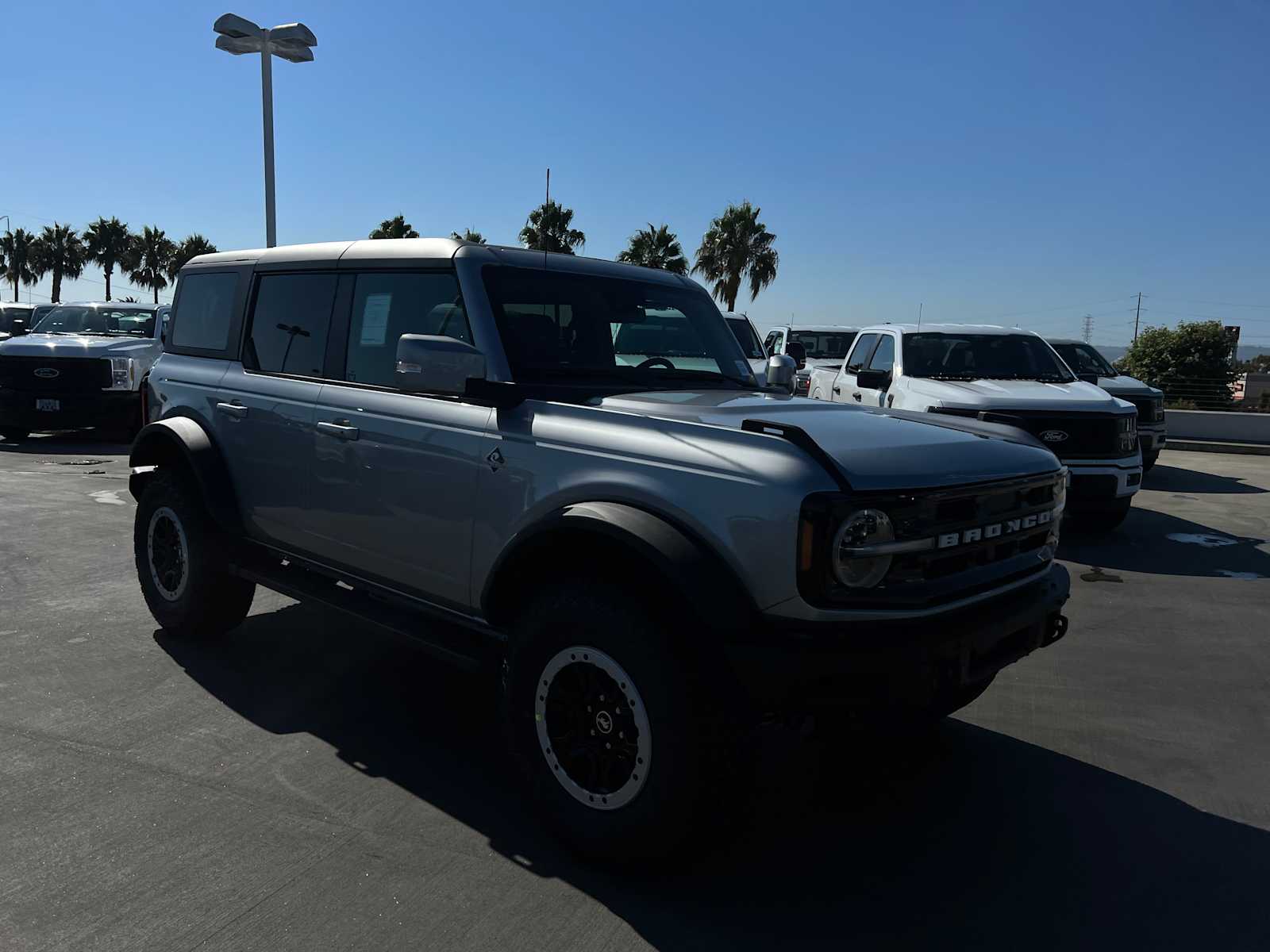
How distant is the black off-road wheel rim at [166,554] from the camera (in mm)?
5016

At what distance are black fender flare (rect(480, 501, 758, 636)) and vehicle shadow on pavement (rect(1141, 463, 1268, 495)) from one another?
36.5ft

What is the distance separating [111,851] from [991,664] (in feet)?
9.05

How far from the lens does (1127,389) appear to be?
11883 millimetres

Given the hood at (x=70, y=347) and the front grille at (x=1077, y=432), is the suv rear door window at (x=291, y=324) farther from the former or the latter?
the hood at (x=70, y=347)

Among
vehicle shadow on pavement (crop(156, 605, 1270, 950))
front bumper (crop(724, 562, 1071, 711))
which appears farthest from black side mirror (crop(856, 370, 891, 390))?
front bumper (crop(724, 562, 1071, 711))

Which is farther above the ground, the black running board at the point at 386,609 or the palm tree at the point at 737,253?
the palm tree at the point at 737,253

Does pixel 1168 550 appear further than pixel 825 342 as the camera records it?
No

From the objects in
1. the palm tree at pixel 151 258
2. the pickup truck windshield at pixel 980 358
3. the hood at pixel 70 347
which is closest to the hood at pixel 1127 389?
the pickup truck windshield at pixel 980 358

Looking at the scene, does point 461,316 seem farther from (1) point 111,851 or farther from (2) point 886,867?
(2) point 886,867

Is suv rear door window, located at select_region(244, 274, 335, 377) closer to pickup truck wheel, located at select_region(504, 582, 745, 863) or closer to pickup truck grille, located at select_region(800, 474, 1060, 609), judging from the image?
pickup truck wheel, located at select_region(504, 582, 745, 863)

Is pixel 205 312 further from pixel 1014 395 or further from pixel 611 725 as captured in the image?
pixel 1014 395

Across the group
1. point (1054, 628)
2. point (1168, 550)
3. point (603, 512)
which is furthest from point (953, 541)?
point (1168, 550)

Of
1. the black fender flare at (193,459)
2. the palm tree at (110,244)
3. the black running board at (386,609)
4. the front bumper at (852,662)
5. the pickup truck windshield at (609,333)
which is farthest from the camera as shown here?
the palm tree at (110,244)

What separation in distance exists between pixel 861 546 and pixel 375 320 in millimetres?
2365
